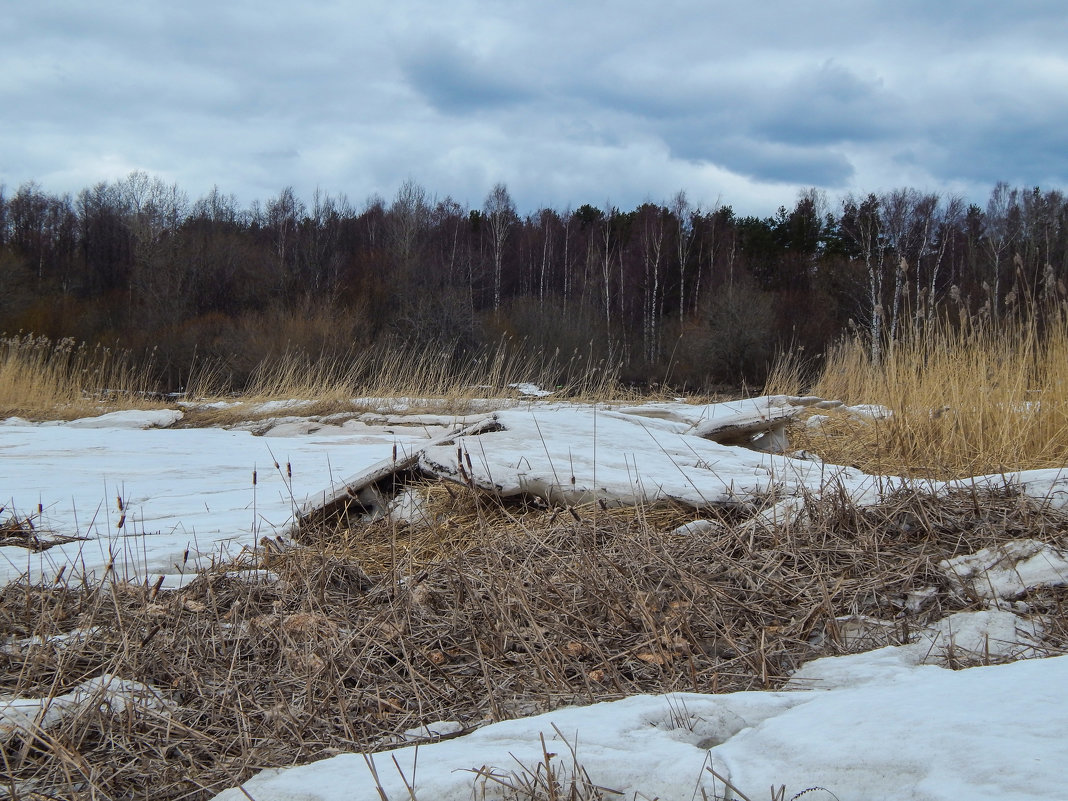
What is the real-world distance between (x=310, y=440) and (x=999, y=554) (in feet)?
17.4

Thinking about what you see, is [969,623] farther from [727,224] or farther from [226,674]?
[727,224]

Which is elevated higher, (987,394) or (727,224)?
(727,224)

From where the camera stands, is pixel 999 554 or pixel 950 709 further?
pixel 999 554

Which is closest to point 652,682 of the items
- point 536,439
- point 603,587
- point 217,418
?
→ point 603,587

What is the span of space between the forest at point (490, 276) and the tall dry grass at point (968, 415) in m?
10.6

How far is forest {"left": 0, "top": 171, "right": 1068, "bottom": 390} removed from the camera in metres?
20.1

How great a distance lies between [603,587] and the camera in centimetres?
192

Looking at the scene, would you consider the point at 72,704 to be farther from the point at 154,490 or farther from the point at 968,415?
the point at 968,415

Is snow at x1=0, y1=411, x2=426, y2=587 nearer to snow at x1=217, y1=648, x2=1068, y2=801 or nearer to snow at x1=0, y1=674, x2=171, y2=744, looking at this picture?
snow at x1=0, y1=674, x2=171, y2=744

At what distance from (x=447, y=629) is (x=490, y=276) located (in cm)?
3186

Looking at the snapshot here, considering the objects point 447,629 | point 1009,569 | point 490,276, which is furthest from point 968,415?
point 490,276

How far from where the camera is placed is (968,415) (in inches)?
158

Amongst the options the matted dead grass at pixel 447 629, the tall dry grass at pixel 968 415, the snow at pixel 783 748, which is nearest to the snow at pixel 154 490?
the matted dead grass at pixel 447 629

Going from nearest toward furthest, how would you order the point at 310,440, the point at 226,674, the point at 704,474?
1. the point at 226,674
2. the point at 704,474
3. the point at 310,440
